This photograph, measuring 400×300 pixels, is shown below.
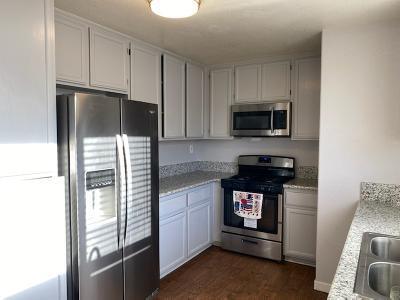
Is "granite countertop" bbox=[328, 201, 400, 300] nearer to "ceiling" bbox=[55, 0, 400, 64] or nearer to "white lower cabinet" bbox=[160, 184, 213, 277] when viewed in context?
"ceiling" bbox=[55, 0, 400, 64]

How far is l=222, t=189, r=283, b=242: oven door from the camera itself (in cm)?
318

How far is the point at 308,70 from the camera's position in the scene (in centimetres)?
328

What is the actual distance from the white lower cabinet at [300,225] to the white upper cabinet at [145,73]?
1776 mm

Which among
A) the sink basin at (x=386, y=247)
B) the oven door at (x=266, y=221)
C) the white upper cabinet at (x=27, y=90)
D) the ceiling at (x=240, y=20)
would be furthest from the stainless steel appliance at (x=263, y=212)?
the white upper cabinet at (x=27, y=90)

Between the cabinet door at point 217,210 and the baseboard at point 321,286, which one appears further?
the cabinet door at point 217,210

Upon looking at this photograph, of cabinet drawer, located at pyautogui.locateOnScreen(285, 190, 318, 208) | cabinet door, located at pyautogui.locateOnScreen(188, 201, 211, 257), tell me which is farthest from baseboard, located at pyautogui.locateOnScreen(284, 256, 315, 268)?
cabinet door, located at pyautogui.locateOnScreen(188, 201, 211, 257)

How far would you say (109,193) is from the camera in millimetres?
1976

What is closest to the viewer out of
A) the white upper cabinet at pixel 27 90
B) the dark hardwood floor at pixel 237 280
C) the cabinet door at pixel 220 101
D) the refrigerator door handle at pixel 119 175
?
the white upper cabinet at pixel 27 90

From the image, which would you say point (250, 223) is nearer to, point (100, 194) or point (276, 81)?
point (276, 81)

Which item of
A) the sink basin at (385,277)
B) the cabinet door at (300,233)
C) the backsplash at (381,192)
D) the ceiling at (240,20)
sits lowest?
the cabinet door at (300,233)

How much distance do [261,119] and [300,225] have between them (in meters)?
1.27

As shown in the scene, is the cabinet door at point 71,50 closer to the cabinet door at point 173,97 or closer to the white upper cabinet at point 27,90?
the white upper cabinet at point 27,90

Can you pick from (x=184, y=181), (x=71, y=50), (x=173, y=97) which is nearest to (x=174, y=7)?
(x=71, y=50)

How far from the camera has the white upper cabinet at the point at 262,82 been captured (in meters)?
3.41
